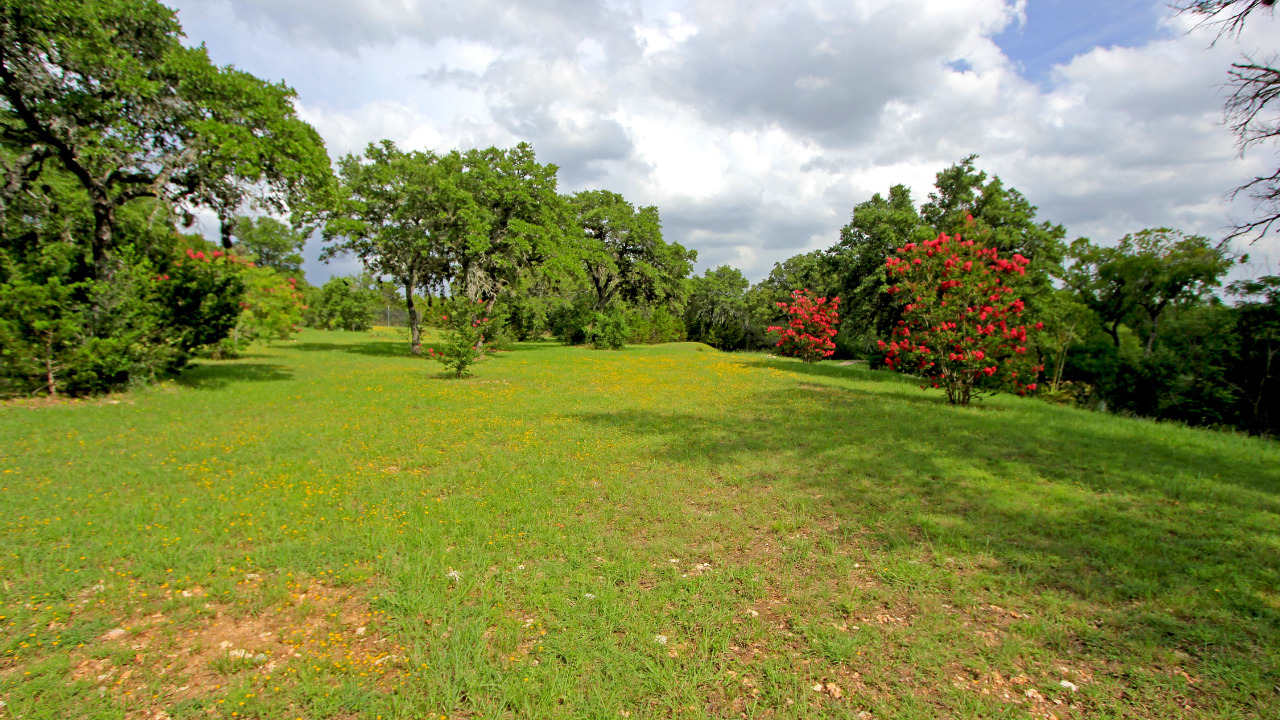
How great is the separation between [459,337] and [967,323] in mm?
14689

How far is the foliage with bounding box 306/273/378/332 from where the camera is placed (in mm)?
45062

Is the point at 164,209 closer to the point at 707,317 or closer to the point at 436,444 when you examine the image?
the point at 436,444

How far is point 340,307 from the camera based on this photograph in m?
45.2

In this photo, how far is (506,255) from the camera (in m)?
23.5

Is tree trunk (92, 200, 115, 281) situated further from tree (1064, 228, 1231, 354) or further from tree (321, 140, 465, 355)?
tree (1064, 228, 1231, 354)

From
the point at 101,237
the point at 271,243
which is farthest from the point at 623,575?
the point at 271,243

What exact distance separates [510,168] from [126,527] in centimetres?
2140

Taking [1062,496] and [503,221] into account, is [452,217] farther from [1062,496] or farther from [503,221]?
[1062,496]

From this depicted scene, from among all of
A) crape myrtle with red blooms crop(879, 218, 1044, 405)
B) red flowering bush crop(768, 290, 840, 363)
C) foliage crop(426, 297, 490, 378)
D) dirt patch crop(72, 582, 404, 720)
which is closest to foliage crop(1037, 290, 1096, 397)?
crape myrtle with red blooms crop(879, 218, 1044, 405)

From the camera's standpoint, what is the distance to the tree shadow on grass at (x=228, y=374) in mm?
13079

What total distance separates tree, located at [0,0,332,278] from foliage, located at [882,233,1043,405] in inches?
648

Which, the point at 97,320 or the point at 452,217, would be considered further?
Result: the point at 452,217

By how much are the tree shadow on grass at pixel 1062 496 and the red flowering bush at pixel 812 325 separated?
13.3 m

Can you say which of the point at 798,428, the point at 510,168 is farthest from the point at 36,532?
the point at 510,168
